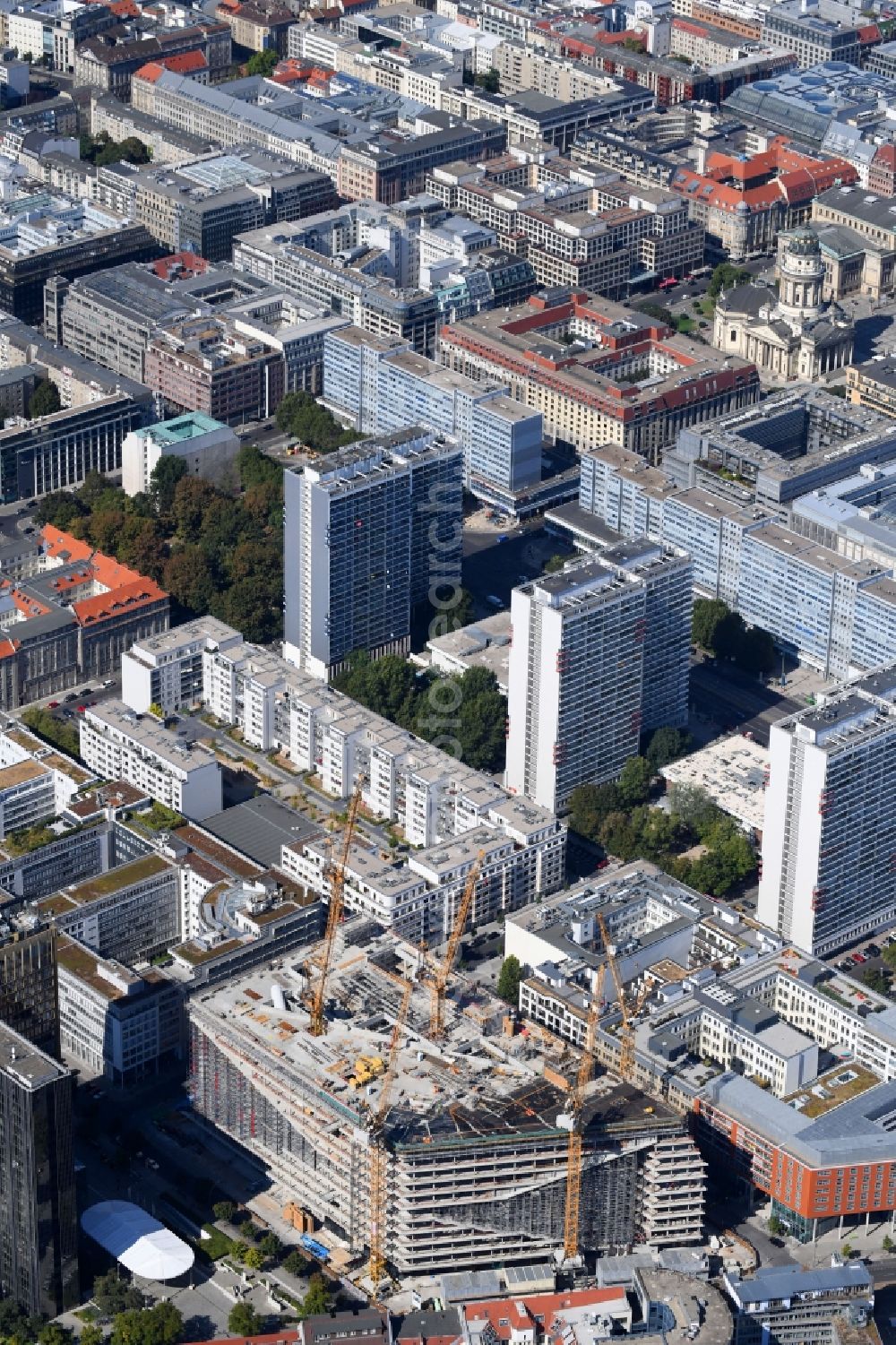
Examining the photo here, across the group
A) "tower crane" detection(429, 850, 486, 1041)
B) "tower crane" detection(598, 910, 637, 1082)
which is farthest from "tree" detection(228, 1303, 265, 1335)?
"tower crane" detection(598, 910, 637, 1082)

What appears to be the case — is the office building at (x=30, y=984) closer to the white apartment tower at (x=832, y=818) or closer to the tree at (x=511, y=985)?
the tree at (x=511, y=985)

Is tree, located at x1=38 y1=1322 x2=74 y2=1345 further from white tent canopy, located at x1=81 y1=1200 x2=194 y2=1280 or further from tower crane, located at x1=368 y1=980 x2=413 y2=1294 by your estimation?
tower crane, located at x1=368 y1=980 x2=413 y2=1294

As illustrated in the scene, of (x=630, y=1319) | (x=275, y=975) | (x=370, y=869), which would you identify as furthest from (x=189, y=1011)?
(x=630, y=1319)

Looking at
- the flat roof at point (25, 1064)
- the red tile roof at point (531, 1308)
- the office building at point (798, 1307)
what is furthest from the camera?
the office building at point (798, 1307)

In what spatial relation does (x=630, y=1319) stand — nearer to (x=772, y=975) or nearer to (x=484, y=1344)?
(x=484, y=1344)

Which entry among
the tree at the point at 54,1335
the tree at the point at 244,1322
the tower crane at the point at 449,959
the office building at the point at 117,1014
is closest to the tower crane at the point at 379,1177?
the tower crane at the point at 449,959

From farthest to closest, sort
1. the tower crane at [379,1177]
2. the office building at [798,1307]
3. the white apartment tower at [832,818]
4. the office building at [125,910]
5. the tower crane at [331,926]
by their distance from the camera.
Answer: the white apartment tower at [832,818] < the office building at [125,910] < the tower crane at [331,926] < the tower crane at [379,1177] < the office building at [798,1307]
